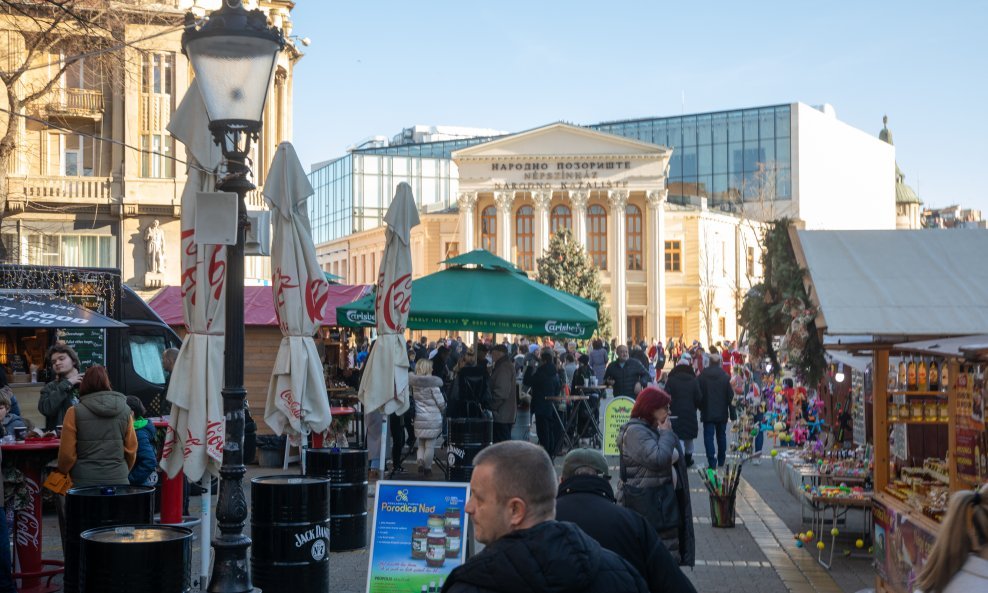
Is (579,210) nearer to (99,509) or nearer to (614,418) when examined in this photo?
(614,418)

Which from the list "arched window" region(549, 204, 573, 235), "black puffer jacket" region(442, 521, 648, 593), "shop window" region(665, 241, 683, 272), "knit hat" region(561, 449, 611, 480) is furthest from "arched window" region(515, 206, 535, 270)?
"black puffer jacket" region(442, 521, 648, 593)

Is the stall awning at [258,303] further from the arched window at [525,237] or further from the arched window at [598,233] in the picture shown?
the arched window at [598,233]

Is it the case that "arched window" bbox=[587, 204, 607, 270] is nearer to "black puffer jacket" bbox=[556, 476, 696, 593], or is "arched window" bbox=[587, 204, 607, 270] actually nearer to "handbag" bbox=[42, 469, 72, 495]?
"handbag" bbox=[42, 469, 72, 495]

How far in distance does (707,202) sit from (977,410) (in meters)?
77.7

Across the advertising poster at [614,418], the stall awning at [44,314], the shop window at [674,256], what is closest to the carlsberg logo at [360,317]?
the advertising poster at [614,418]

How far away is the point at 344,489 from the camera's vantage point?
10.1m

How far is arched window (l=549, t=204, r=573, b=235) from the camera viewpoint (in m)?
73.2

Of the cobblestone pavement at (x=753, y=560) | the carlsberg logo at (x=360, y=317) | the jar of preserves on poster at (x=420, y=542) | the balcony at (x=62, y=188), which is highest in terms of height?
the balcony at (x=62, y=188)

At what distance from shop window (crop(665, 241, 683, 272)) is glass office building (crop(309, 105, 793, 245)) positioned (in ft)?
21.3

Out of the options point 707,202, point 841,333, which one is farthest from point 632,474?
point 707,202

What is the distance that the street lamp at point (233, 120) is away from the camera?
6.71 meters

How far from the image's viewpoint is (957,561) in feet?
13.8

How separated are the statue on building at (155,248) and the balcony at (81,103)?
3.81 m

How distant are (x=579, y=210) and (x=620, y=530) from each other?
224 ft
